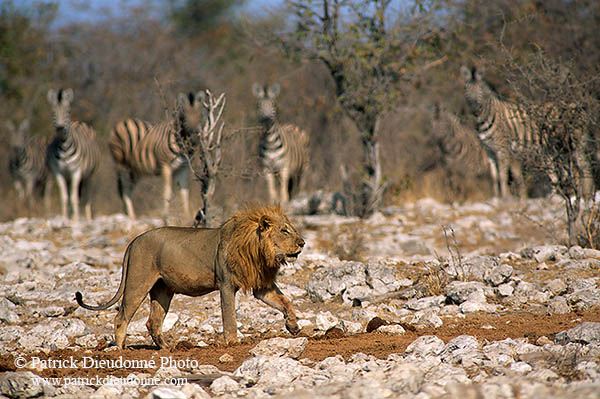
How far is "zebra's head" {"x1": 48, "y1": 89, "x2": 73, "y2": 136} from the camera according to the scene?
17.2 m

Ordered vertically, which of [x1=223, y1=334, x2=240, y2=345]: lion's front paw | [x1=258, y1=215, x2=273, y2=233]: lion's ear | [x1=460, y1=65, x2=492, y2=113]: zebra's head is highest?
[x1=460, y1=65, x2=492, y2=113]: zebra's head

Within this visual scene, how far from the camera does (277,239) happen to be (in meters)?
7.40

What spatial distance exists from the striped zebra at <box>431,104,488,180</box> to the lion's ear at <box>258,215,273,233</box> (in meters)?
12.1

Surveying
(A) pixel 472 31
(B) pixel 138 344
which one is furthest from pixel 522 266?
(A) pixel 472 31

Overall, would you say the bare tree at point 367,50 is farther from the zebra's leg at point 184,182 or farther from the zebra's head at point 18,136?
the zebra's head at point 18,136

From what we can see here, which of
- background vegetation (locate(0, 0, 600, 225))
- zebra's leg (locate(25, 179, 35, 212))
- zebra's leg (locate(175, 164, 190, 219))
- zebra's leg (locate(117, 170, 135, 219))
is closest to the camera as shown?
background vegetation (locate(0, 0, 600, 225))

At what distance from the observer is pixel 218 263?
7547mm

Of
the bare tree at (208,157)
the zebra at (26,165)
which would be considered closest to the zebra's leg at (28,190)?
the zebra at (26,165)

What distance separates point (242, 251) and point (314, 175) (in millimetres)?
13557

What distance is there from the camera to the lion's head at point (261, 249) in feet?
24.2

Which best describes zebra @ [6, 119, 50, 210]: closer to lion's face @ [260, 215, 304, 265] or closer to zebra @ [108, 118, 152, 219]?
zebra @ [108, 118, 152, 219]

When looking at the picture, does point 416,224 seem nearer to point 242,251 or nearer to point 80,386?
point 242,251

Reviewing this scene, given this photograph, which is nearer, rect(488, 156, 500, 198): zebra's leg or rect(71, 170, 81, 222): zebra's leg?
rect(488, 156, 500, 198): zebra's leg

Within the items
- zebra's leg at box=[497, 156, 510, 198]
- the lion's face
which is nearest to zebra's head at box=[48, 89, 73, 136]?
zebra's leg at box=[497, 156, 510, 198]
